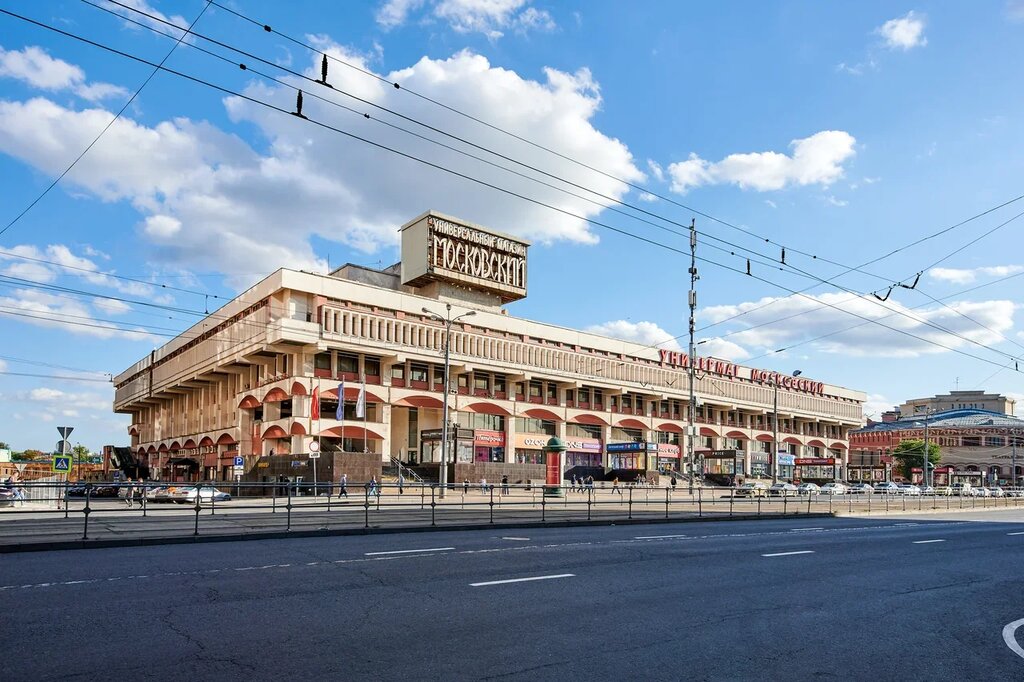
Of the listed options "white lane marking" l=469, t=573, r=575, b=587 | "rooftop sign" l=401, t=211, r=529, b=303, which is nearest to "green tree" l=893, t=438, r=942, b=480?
"rooftop sign" l=401, t=211, r=529, b=303

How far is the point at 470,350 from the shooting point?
241 ft

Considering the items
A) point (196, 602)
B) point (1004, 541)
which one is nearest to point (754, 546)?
point (1004, 541)

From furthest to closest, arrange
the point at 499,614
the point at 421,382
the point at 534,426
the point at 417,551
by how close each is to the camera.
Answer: the point at 534,426
the point at 421,382
the point at 417,551
the point at 499,614

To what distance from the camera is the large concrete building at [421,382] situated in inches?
2542

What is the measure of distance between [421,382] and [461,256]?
12971 millimetres

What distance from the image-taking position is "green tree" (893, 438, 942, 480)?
448 ft

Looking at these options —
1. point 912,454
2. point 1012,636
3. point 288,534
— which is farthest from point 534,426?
point 912,454

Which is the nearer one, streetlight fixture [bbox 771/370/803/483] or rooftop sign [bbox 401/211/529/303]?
streetlight fixture [bbox 771/370/803/483]

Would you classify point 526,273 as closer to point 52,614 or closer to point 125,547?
point 125,547

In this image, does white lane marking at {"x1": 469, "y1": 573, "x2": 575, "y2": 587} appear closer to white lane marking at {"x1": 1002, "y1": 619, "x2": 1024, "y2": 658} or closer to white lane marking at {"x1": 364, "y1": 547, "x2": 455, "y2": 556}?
white lane marking at {"x1": 364, "y1": 547, "x2": 455, "y2": 556}

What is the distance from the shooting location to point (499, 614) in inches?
367

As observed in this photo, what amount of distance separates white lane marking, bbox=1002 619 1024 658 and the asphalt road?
0.08m

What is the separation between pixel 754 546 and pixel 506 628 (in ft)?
39.4

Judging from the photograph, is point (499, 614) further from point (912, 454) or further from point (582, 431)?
point (912, 454)
